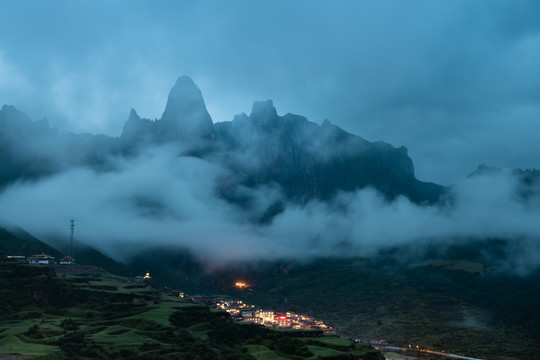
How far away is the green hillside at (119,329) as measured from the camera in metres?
77.2

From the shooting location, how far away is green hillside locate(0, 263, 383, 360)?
253 feet

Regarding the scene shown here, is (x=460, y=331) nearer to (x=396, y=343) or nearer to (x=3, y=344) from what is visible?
(x=396, y=343)

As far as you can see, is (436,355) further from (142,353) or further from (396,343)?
(142,353)

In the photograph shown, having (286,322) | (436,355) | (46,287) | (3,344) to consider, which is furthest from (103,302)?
(436,355)

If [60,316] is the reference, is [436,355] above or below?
below

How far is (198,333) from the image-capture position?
4035 inches

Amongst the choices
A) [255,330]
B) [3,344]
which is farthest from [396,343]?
[3,344]

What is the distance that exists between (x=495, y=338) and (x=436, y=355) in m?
33.5

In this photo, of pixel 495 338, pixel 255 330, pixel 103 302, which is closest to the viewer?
pixel 255 330

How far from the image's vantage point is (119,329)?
9219 cm

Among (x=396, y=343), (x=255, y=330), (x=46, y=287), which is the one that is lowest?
(x=396, y=343)

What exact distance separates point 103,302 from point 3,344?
155 feet

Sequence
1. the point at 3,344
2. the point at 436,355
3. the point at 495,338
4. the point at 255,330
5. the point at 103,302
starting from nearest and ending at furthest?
the point at 3,344 < the point at 255,330 < the point at 103,302 < the point at 436,355 < the point at 495,338

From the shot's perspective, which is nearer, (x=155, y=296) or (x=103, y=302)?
(x=103, y=302)
